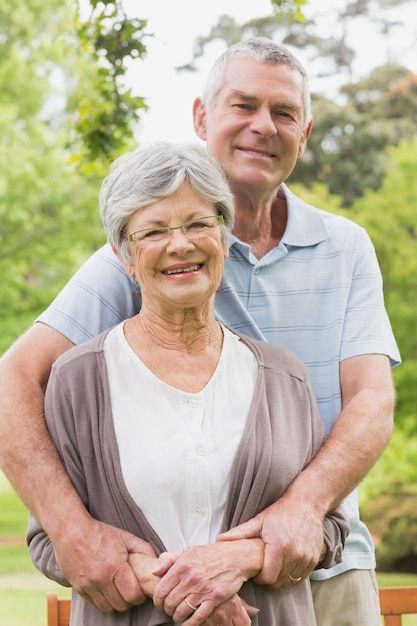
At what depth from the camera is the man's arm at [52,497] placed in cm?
240

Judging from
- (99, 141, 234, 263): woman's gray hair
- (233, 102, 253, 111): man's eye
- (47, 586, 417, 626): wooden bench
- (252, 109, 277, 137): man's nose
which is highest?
(233, 102, 253, 111): man's eye

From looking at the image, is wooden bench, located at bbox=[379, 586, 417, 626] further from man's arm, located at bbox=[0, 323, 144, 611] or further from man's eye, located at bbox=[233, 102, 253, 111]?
man's eye, located at bbox=[233, 102, 253, 111]

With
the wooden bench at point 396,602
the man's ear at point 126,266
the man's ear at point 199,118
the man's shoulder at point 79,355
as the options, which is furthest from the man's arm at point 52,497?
the wooden bench at point 396,602

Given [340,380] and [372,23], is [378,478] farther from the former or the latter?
[372,23]

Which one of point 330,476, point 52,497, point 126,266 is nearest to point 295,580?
point 330,476

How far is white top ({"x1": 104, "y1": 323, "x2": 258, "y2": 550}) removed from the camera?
2.47m

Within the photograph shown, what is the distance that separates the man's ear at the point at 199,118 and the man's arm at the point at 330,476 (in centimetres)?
96

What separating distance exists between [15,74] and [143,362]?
1615 cm

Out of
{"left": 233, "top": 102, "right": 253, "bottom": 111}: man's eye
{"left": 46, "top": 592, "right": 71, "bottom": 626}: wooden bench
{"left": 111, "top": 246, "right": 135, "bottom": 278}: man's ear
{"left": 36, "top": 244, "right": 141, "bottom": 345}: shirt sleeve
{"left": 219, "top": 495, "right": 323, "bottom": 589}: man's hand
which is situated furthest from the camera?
{"left": 46, "top": 592, "right": 71, "bottom": 626}: wooden bench

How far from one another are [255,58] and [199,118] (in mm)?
331

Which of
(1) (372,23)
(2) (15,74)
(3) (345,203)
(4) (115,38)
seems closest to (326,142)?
(3) (345,203)

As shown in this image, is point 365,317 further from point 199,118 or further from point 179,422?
point 199,118

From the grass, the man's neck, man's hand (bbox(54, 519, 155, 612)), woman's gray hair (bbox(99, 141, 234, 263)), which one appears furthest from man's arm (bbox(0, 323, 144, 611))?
the grass

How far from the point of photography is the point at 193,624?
7.68 feet
